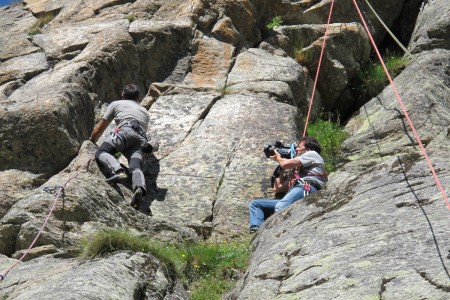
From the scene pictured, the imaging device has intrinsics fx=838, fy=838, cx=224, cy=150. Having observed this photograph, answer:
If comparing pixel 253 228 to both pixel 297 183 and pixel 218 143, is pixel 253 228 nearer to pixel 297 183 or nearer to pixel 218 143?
pixel 297 183

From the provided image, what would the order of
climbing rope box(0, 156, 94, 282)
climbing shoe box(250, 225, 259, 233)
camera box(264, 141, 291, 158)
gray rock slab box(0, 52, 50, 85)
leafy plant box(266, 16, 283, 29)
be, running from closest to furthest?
1. climbing rope box(0, 156, 94, 282)
2. climbing shoe box(250, 225, 259, 233)
3. camera box(264, 141, 291, 158)
4. gray rock slab box(0, 52, 50, 85)
5. leafy plant box(266, 16, 283, 29)

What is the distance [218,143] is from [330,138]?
2550 mm

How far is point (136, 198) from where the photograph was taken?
12.5 meters

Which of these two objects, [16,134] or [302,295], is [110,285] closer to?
[302,295]

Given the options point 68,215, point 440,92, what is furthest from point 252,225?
point 440,92

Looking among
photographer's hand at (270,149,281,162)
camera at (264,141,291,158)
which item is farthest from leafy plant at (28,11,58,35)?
photographer's hand at (270,149,281,162)

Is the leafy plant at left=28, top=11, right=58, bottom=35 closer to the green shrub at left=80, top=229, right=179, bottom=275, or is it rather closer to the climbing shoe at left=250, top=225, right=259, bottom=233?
the climbing shoe at left=250, top=225, right=259, bottom=233

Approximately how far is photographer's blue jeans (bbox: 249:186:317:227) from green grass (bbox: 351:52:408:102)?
7154 mm

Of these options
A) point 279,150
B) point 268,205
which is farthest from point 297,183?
point 279,150

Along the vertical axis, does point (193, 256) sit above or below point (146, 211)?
above

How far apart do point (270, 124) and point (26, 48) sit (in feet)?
19.5

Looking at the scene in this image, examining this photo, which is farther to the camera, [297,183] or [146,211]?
[146,211]

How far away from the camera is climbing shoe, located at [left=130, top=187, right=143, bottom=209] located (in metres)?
12.5

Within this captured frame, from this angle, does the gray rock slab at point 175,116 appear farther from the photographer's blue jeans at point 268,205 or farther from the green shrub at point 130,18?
the photographer's blue jeans at point 268,205
